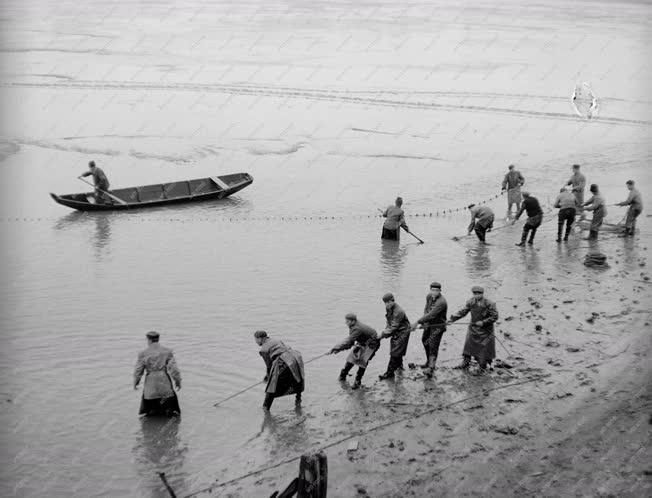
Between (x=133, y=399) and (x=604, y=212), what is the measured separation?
41.2 feet

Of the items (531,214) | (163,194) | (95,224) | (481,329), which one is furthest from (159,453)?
(163,194)

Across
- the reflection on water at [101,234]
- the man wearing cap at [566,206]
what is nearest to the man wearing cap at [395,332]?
the man wearing cap at [566,206]

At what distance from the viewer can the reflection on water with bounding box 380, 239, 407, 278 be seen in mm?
18938

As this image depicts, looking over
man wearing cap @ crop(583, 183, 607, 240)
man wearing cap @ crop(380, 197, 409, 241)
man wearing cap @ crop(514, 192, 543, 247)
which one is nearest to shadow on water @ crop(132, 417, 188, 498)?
man wearing cap @ crop(380, 197, 409, 241)

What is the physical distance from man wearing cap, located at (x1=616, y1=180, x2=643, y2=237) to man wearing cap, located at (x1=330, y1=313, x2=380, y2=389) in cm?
1013

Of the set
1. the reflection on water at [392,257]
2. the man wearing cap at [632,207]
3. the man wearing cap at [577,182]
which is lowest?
the reflection on water at [392,257]

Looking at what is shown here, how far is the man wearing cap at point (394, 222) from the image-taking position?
2081cm

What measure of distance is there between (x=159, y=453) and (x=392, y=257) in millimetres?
10164

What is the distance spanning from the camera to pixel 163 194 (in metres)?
25.2

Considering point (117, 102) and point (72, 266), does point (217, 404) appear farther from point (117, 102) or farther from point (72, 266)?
point (117, 102)

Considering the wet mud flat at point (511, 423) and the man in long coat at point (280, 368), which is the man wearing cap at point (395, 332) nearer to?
the wet mud flat at point (511, 423)

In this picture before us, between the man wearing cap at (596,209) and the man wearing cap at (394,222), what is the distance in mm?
4128

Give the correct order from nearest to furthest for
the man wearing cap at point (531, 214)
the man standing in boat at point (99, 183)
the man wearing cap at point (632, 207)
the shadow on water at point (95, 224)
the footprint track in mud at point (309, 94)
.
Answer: the man wearing cap at point (531, 214) < the man wearing cap at point (632, 207) < the shadow on water at point (95, 224) < the man standing in boat at point (99, 183) < the footprint track in mud at point (309, 94)

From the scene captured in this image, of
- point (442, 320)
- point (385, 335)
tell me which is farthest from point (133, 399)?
point (442, 320)
